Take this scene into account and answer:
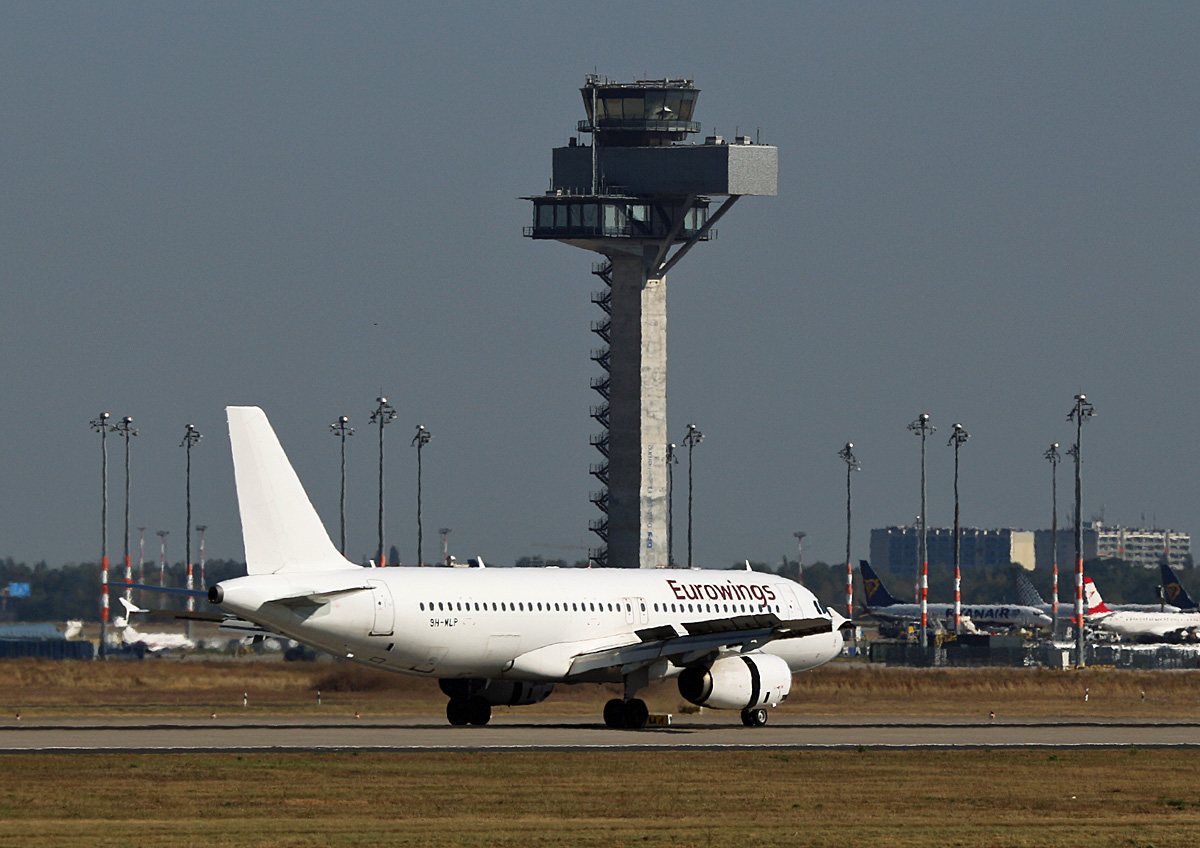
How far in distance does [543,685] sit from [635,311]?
87.0 m

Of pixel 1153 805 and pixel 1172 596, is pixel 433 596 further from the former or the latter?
pixel 1172 596

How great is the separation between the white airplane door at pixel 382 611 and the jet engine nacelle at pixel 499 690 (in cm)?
464

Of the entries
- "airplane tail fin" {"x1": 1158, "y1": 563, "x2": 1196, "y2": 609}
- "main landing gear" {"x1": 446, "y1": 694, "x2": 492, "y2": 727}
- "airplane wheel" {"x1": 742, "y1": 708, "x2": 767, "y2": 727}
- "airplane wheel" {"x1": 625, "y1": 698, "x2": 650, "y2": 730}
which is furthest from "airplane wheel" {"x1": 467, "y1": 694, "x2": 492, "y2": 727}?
"airplane tail fin" {"x1": 1158, "y1": 563, "x2": 1196, "y2": 609}

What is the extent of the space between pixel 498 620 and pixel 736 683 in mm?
5896

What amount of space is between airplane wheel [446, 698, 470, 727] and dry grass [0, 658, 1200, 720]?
648 cm

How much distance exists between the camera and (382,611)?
151 ft

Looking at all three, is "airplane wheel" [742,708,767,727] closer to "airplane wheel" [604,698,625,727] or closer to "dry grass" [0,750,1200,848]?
"airplane wheel" [604,698,625,727]

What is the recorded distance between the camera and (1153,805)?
1255 inches

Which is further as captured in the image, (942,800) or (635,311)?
(635,311)

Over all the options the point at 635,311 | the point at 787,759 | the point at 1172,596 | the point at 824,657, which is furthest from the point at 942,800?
the point at 1172,596

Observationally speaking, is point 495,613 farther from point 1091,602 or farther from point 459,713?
point 1091,602

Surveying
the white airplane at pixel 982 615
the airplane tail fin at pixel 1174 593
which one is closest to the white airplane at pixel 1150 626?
the white airplane at pixel 982 615

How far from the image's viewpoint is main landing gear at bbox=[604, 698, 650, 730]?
164 feet

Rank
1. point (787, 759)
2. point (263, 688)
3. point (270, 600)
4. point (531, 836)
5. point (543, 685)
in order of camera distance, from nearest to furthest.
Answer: point (531, 836), point (787, 759), point (270, 600), point (543, 685), point (263, 688)
